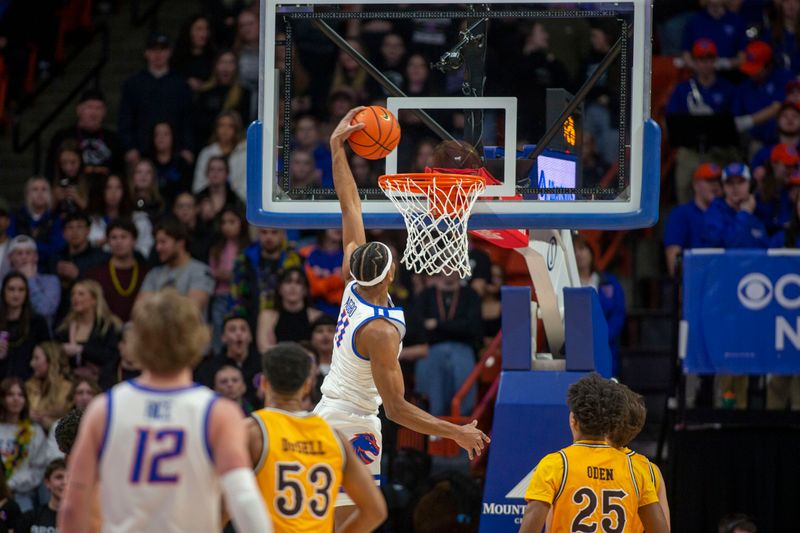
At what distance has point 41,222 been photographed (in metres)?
12.4

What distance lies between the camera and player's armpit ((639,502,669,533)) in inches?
245

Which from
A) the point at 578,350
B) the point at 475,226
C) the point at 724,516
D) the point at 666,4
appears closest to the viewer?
the point at 475,226

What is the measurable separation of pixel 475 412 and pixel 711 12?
19.4 ft

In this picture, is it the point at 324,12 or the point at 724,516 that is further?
the point at 724,516

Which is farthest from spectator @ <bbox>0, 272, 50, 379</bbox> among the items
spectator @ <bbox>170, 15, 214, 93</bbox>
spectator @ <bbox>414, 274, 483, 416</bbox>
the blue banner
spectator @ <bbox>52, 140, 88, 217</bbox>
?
the blue banner

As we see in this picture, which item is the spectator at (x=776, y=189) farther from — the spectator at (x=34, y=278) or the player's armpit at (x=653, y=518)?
the spectator at (x=34, y=278)

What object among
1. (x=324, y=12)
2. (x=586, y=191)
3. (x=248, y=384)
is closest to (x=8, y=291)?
(x=248, y=384)

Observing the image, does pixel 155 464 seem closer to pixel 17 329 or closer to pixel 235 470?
pixel 235 470

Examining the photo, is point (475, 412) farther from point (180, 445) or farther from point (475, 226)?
point (180, 445)

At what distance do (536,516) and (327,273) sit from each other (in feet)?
18.8

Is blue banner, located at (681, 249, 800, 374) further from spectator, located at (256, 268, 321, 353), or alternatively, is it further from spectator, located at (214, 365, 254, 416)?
spectator, located at (214, 365, 254, 416)

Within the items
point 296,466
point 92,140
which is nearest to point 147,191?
point 92,140

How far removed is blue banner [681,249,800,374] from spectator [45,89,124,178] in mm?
6027

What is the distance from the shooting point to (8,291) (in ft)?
37.0
